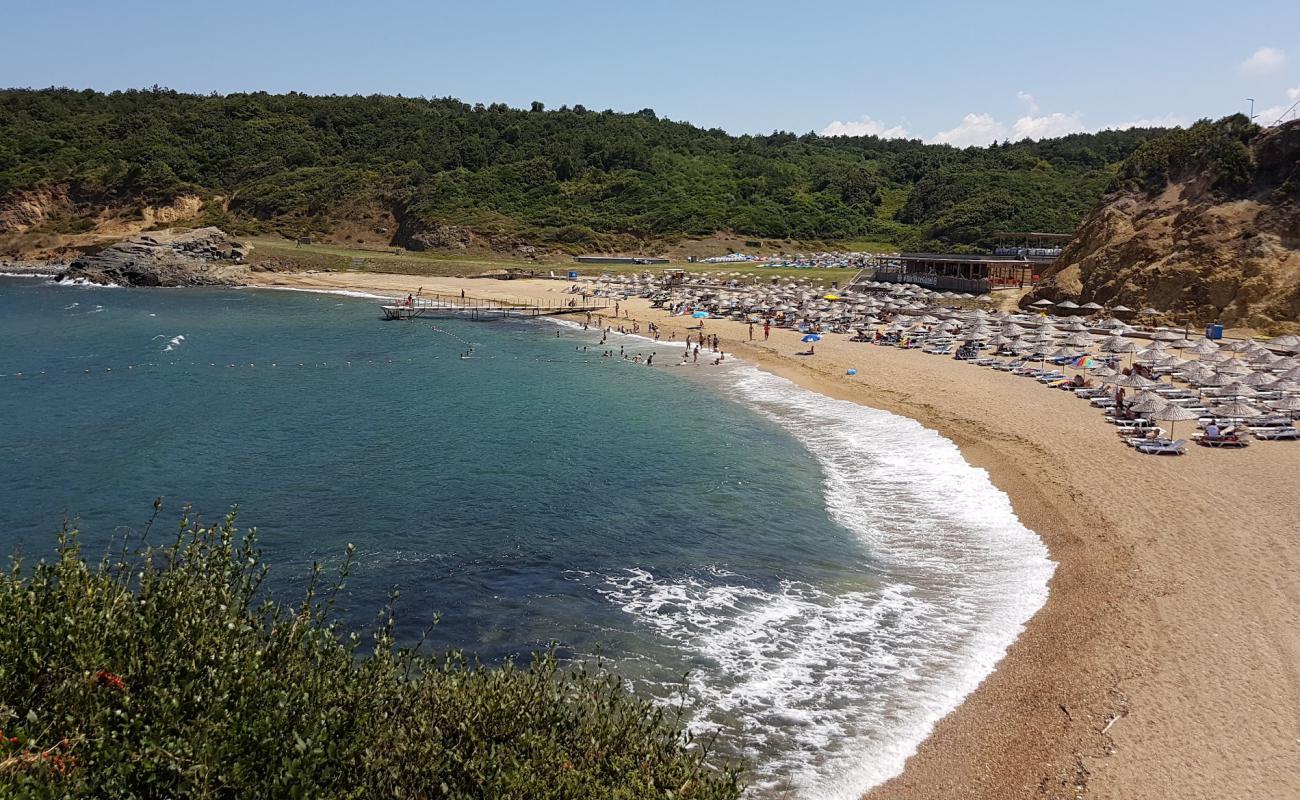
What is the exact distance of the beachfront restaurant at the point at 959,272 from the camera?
A: 68.4 m

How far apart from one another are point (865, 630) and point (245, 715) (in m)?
12.6

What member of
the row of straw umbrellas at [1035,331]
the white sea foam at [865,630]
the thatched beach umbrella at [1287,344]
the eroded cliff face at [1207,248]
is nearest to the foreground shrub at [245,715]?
the white sea foam at [865,630]

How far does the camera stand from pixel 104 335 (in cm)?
5678

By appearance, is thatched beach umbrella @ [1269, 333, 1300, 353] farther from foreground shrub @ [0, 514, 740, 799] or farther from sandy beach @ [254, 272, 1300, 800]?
foreground shrub @ [0, 514, 740, 799]

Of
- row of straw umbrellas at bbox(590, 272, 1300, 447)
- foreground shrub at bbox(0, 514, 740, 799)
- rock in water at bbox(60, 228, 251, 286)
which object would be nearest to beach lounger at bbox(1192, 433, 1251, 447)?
row of straw umbrellas at bbox(590, 272, 1300, 447)

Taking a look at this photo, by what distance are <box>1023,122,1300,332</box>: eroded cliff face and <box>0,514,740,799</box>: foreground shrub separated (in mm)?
49611

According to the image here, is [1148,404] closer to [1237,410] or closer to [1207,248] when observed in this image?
[1237,410]

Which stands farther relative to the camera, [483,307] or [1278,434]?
[483,307]

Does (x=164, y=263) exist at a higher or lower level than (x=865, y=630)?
higher

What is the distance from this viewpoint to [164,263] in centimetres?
8938

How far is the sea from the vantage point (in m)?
16.2

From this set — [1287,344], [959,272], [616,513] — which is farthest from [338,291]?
[1287,344]

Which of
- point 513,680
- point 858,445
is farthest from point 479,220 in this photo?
point 513,680

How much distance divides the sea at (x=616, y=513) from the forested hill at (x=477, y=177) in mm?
63537
